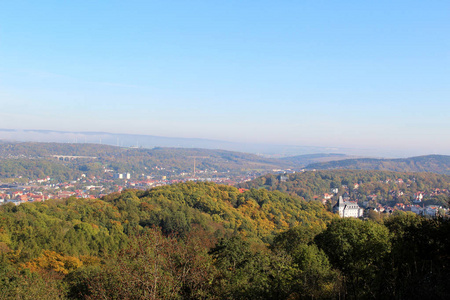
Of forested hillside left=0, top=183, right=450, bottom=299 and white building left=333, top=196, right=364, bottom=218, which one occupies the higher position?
forested hillside left=0, top=183, right=450, bottom=299

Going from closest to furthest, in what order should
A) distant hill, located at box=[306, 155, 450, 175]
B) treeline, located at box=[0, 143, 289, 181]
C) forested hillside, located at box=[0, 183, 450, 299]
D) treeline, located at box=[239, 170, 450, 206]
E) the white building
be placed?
forested hillside, located at box=[0, 183, 450, 299] < the white building < treeline, located at box=[239, 170, 450, 206] < treeline, located at box=[0, 143, 289, 181] < distant hill, located at box=[306, 155, 450, 175]

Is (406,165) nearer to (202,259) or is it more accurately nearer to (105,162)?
(105,162)

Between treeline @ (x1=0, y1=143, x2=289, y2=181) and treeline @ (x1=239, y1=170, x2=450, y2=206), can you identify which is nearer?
treeline @ (x1=239, y1=170, x2=450, y2=206)

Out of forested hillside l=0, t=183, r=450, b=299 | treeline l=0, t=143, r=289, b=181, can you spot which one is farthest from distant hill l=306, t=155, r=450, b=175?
forested hillside l=0, t=183, r=450, b=299

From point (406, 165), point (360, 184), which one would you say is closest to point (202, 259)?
point (360, 184)

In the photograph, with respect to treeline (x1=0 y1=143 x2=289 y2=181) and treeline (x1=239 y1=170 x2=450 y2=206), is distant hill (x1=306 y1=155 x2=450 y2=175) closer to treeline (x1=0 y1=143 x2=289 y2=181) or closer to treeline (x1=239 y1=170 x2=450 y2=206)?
treeline (x1=0 y1=143 x2=289 y2=181)

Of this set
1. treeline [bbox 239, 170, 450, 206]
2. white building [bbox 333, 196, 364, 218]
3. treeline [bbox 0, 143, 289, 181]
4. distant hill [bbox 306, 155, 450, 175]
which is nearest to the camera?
white building [bbox 333, 196, 364, 218]

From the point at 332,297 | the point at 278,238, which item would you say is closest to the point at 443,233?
the point at 332,297

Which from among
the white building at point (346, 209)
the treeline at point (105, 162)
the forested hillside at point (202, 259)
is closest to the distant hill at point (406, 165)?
the treeline at point (105, 162)
